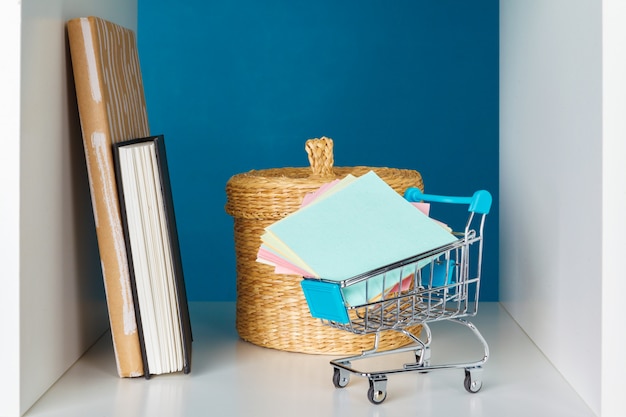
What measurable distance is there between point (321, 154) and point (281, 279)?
1.22 ft

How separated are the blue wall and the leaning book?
4.05ft

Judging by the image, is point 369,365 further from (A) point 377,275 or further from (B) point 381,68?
(B) point 381,68

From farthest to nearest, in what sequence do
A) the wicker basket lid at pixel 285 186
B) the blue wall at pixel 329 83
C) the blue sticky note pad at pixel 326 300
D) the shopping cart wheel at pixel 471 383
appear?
1. the blue wall at pixel 329 83
2. the wicker basket lid at pixel 285 186
3. the shopping cart wheel at pixel 471 383
4. the blue sticky note pad at pixel 326 300

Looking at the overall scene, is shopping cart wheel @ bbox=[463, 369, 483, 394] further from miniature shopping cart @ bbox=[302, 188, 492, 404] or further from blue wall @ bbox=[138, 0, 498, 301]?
blue wall @ bbox=[138, 0, 498, 301]

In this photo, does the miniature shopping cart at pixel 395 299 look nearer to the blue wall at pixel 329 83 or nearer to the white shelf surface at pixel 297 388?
the white shelf surface at pixel 297 388

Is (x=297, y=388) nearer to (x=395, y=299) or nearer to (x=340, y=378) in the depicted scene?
(x=340, y=378)

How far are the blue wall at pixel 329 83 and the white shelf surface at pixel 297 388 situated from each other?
1.06 metres

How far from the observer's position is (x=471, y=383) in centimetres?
208

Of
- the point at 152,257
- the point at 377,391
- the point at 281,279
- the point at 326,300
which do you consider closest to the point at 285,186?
the point at 281,279

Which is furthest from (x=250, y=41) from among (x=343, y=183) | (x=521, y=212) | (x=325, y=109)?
(x=343, y=183)

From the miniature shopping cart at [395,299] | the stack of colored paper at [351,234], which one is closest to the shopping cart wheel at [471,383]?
the miniature shopping cart at [395,299]

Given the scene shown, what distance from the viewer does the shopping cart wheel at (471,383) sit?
208 cm
